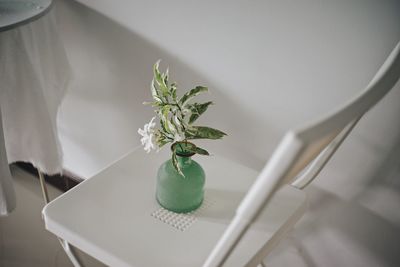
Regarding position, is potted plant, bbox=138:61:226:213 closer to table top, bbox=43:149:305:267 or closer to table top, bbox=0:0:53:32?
table top, bbox=43:149:305:267

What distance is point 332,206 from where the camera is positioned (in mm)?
1221

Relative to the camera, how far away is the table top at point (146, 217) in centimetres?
88

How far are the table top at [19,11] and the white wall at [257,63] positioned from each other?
172 mm

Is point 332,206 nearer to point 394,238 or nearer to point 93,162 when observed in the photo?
point 394,238

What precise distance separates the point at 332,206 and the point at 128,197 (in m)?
0.56

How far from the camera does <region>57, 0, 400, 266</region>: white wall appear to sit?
39.4 inches

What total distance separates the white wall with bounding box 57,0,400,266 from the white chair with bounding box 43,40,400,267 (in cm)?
13

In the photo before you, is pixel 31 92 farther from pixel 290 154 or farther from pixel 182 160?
pixel 290 154

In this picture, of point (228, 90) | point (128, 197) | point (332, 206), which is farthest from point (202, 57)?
point (332, 206)

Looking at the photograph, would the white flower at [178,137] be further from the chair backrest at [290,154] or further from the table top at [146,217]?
the chair backrest at [290,154]

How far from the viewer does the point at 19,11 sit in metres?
1.15

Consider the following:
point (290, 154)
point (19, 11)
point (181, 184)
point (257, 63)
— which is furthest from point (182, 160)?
point (19, 11)

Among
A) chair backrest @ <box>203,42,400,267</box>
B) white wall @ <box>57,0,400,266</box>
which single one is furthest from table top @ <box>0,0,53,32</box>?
chair backrest @ <box>203,42,400,267</box>

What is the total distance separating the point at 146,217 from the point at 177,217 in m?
0.07
